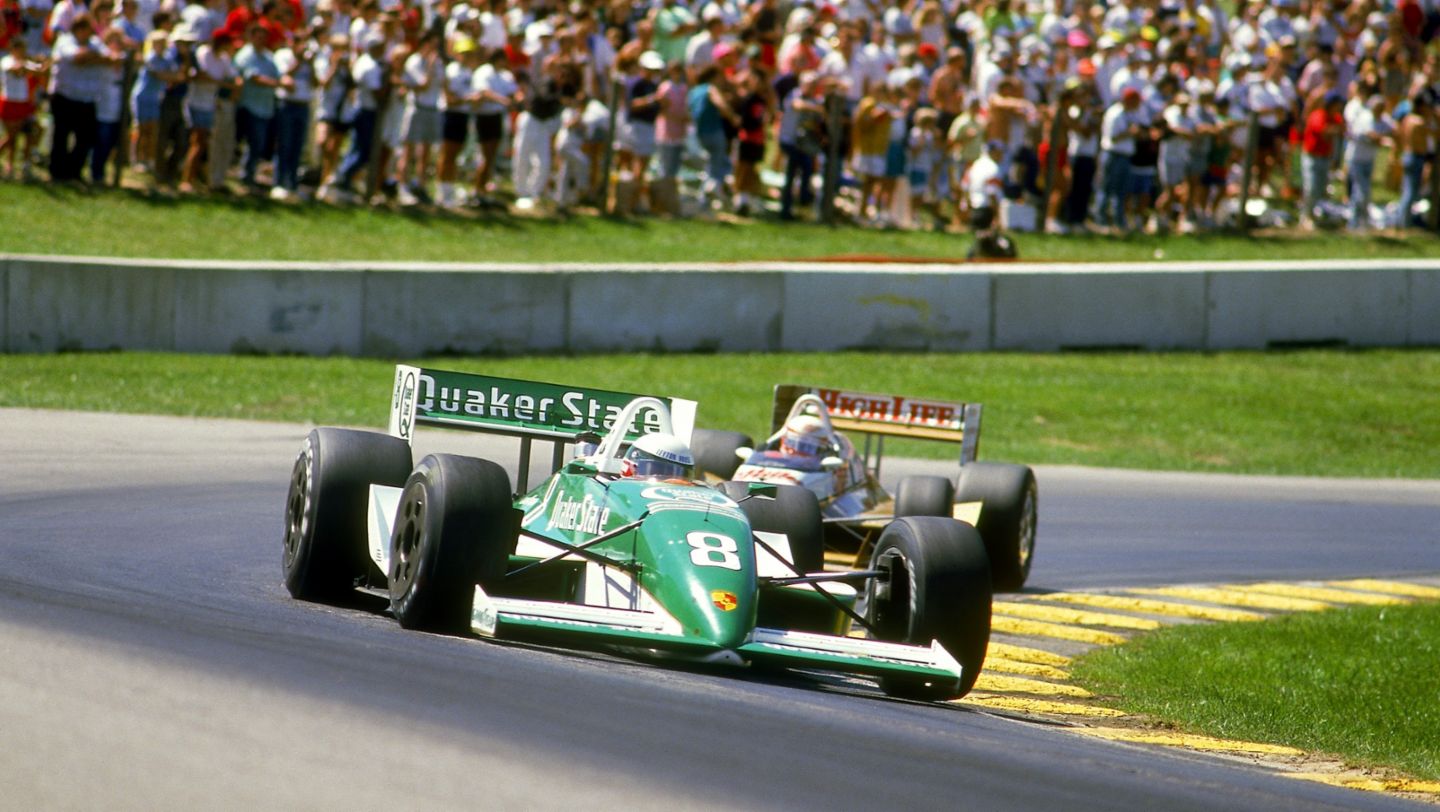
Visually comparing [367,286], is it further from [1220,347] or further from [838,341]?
[1220,347]

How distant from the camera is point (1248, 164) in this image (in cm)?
2578

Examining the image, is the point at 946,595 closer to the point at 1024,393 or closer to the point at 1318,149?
the point at 1024,393

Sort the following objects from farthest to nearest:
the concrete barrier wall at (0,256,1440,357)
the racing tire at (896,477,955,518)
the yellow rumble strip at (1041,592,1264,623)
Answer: the concrete barrier wall at (0,256,1440,357) < the yellow rumble strip at (1041,592,1264,623) < the racing tire at (896,477,955,518)

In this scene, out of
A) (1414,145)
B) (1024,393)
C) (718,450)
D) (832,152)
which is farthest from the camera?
(1414,145)

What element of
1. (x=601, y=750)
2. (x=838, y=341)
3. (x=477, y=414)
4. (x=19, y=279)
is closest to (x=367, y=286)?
(x=19, y=279)

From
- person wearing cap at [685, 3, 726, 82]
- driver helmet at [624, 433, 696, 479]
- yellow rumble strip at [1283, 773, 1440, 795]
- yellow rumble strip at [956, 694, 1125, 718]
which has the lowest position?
yellow rumble strip at [956, 694, 1125, 718]

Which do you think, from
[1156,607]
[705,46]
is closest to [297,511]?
[1156,607]

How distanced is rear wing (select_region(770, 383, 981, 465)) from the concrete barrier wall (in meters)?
6.34

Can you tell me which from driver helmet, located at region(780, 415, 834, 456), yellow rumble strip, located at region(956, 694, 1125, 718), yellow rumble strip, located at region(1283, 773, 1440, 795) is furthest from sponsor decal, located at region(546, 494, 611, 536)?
driver helmet, located at region(780, 415, 834, 456)

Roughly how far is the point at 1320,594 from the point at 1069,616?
92.7 inches

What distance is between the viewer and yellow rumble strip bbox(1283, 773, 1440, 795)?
7.09 metres

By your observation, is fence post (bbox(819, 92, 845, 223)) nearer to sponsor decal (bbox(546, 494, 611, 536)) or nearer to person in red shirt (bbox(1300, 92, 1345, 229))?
person in red shirt (bbox(1300, 92, 1345, 229))

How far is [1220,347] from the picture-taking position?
21.5m

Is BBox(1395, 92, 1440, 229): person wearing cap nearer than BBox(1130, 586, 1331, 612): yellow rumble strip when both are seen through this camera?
No
